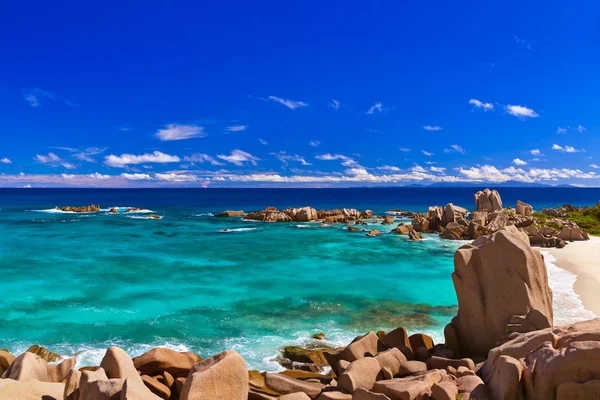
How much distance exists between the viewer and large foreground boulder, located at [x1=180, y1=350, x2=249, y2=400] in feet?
30.5

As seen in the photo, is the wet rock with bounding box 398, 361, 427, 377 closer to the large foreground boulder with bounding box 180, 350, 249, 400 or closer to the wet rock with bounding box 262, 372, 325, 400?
the wet rock with bounding box 262, 372, 325, 400

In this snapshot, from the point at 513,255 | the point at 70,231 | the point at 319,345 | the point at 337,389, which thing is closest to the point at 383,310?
the point at 319,345

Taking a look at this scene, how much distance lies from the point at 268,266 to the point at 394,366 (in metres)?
26.5

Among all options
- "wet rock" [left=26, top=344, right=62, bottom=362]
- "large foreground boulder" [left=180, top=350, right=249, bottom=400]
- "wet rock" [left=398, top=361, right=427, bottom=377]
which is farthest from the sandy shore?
"wet rock" [left=26, top=344, right=62, bottom=362]

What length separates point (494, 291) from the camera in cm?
1547

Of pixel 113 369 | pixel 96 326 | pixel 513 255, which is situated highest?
pixel 513 255

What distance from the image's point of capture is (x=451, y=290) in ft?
98.0

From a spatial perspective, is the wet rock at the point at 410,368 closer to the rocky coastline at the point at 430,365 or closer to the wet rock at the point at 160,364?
the rocky coastline at the point at 430,365

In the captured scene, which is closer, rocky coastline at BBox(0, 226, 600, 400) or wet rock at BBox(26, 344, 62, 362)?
rocky coastline at BBox(0, 226, 600, 400)

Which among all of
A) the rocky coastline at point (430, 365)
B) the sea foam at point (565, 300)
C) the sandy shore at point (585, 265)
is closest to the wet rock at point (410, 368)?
the rocky coastline at point (430, 365)

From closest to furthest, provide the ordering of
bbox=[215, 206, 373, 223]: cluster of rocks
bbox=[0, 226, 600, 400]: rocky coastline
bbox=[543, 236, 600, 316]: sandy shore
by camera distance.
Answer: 1. bbox=[0, 226, 600, 400]: rocky coastline
2. bbox=[543, 236, 600, 316]: sandy shore
3. bbox=[215, 206, 373, 223]: cluster of rocks

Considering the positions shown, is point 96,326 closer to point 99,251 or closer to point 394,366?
point 394,366

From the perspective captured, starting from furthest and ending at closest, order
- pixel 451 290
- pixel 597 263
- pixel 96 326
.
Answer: pixel 597 263
pixel 451 290
pixel 96 326

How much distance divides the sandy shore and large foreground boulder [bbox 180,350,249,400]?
20.5m
